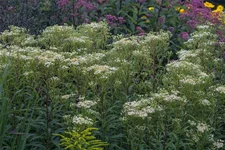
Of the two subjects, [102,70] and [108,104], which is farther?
[108,104]

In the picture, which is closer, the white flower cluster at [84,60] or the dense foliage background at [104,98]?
the dense foliage background at [104,98]

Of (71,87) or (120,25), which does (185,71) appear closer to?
(71,87)

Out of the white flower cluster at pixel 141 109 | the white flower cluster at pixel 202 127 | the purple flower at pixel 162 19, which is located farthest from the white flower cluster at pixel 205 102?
the purple flower at pixel 162 19

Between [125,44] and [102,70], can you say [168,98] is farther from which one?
[125,44]

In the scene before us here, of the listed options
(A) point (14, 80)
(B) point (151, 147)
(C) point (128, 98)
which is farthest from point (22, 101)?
(B) point (151, 147)

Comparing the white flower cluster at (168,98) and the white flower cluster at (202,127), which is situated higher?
the white flower cluster at (168,98)

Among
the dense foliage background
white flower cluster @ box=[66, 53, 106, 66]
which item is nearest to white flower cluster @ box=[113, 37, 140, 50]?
the dense foliage background

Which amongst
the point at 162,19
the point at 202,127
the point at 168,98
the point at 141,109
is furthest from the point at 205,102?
the point at 162,19

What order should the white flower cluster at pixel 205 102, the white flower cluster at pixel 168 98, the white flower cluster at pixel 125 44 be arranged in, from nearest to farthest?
the white flower cluster at pixel 168 98 < the white flower cluster at pixel 205 102 < the white flower cluster at pixel 125 44

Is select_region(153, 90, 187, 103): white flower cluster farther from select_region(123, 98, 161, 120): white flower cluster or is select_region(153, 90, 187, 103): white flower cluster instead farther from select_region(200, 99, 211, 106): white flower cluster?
select_region(200, 99, 211, 106): white flower cluster

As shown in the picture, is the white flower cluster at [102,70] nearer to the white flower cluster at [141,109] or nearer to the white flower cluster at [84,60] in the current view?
the white flower cluster at [84,60]

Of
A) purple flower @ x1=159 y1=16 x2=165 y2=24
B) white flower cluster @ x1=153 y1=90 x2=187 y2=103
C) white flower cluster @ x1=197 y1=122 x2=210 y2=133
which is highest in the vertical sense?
white flower cluster @ x1=153 y1=90 x2=187 y2=103

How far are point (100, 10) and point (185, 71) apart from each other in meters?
4.39

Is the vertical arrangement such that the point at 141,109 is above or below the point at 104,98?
above
